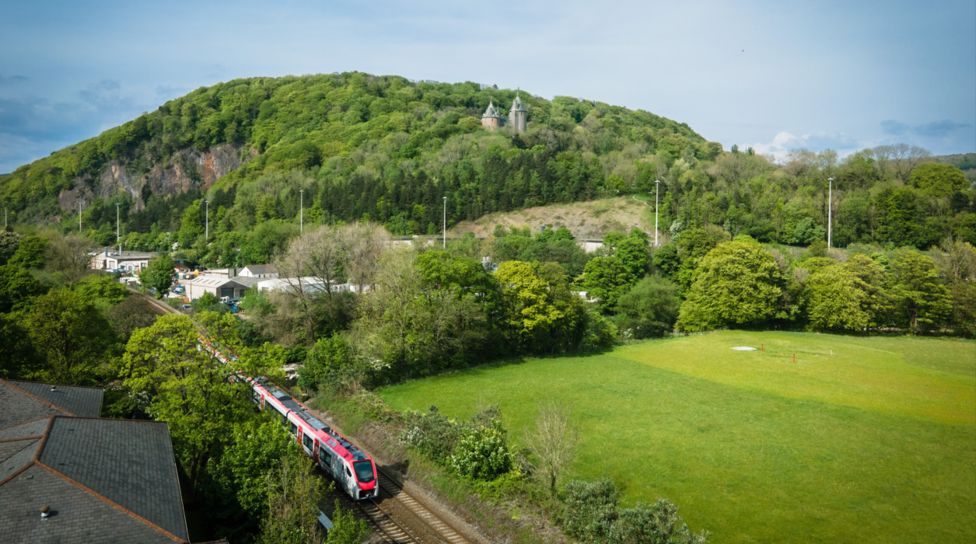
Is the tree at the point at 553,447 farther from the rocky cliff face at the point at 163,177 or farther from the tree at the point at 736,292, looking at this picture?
the rocky cliff face at the point at 163,177

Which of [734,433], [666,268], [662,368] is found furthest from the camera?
[666,268]

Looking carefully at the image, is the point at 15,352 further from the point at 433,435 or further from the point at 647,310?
the point at 647,310

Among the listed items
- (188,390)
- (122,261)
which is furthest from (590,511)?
(122,261)

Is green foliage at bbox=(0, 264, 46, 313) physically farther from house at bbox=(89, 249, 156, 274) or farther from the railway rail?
house at bbox=(89, 249, 156, 274)

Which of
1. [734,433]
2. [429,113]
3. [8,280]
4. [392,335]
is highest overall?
[429,113]

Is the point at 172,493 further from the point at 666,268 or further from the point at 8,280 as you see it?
the point at 666,268

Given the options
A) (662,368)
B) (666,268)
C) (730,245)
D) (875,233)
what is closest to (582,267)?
(666,268)
